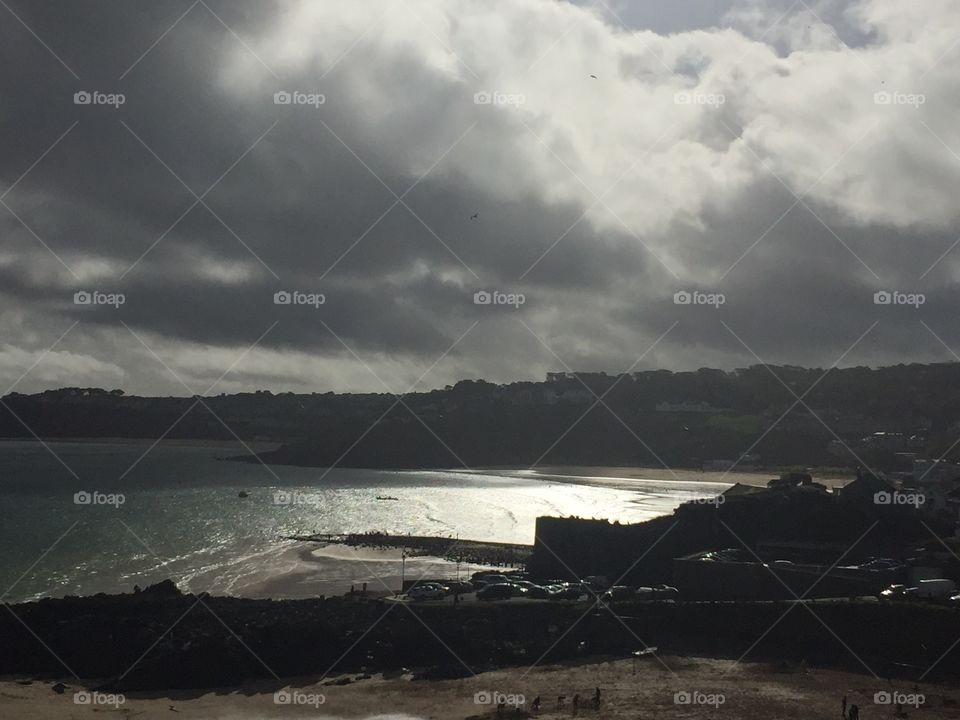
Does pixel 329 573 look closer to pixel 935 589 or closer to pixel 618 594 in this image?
pixel 618 594

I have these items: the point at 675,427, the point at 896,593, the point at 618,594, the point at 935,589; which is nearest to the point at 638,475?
the point at 675,427

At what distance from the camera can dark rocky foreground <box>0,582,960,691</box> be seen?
2942 cm

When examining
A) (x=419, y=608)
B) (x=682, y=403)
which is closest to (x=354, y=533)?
(x=419, y=608)

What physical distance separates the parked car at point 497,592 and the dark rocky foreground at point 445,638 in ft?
6.97

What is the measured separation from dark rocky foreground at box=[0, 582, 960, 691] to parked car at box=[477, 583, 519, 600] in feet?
6.97

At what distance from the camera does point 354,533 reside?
75125mm

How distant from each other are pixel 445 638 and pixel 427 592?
5723 millimetres

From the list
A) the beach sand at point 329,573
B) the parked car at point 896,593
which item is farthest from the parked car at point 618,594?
the beach sand at point 329,573

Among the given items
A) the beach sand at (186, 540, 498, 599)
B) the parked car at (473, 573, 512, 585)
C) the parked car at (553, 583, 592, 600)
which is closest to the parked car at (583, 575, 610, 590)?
the parked car at (553, 583, 592, 600)

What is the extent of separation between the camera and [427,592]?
123 ft

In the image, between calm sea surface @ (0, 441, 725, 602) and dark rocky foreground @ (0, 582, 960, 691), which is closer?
dark rocky foreground @ (0, 582, 960, 691)

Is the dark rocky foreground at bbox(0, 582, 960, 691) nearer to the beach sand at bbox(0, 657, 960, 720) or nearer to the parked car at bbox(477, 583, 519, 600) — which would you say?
the beach sand at bbox(0, 657, 960, 720)

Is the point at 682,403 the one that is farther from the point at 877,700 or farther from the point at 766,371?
the point at 877,700

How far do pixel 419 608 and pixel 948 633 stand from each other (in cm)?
1791
